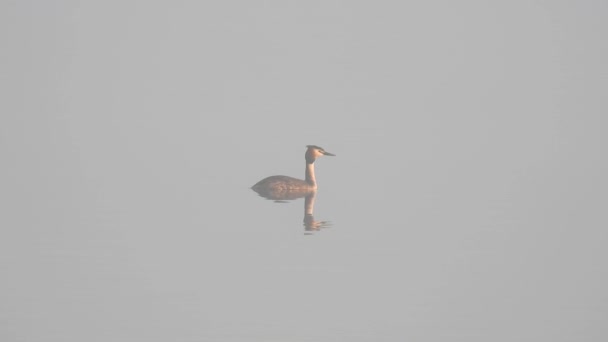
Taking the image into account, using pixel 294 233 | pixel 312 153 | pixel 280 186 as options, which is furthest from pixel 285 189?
pixel 294 233

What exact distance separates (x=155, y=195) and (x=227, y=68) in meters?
148

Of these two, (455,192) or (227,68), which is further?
(227,68)

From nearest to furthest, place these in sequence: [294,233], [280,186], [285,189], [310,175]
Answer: [294,233] → [280,186] → [285,189] → [310,175]

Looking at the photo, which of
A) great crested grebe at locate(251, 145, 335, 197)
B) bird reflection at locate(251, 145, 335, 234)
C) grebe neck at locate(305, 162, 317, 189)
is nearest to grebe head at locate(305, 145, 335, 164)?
grebe neck at locate(305, 162, 317, 189)

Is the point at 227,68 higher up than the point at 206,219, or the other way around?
the point at 227,68

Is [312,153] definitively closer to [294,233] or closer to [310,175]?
[310,175]

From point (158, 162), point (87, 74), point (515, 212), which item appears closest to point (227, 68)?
point (87, 74)

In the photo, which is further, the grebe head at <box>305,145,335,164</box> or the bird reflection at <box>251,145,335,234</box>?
the grebe head at <box>305,145,335,164</box>

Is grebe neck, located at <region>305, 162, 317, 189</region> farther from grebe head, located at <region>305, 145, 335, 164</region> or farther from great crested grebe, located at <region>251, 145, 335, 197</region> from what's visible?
great crested grebe, located at <region>251, 145, 335, 197</region>

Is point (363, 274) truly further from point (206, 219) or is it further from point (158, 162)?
point (158, 162)

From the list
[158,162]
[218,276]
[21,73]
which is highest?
[21,73]

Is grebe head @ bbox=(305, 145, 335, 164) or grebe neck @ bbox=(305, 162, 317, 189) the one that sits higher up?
grebe head @ bbox=(305, 145, 335, 164)

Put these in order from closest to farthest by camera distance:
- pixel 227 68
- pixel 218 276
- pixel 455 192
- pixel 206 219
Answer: pixel 218 276 < pixel 206 219 < pixel 455 192 < pixel 227 68

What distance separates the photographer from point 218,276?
29.4 metres
